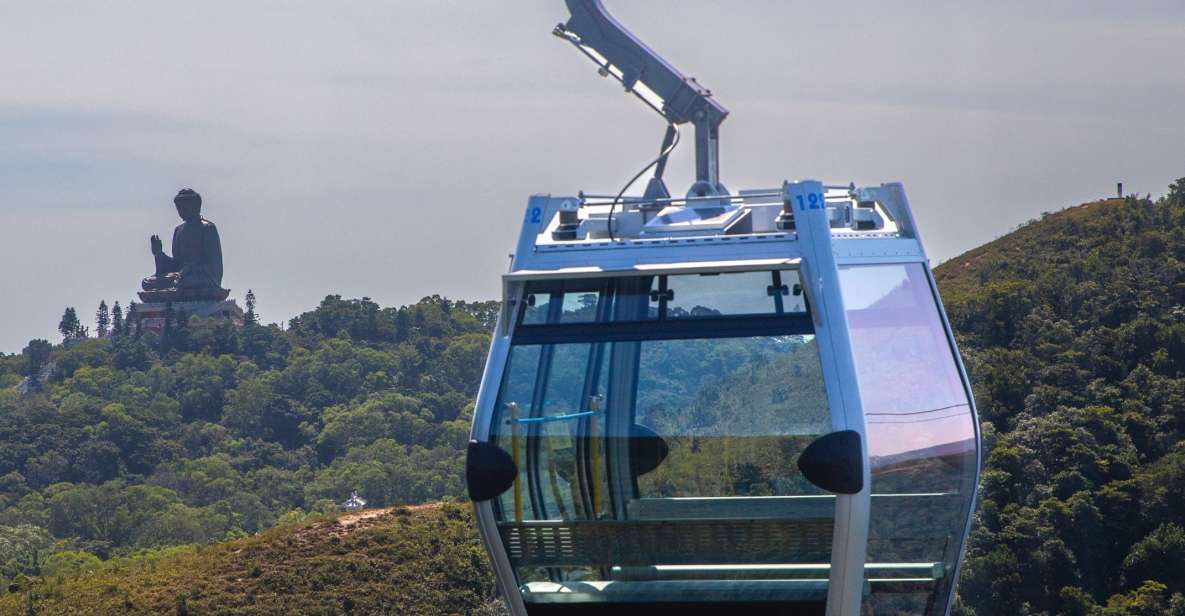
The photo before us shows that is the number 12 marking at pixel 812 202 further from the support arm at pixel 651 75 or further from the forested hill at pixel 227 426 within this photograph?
the forested hill at pixel 227 426

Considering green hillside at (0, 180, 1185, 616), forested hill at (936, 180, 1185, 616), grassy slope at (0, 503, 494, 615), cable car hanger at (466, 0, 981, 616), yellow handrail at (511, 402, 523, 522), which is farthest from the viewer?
grassy slope at (0, 503, 494, 615)

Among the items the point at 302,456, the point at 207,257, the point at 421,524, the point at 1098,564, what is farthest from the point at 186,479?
the point at 1098,564

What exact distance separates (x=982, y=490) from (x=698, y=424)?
24147 mm

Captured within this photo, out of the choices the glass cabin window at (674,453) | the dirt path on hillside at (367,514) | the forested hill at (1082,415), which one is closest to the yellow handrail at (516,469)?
the glass cabin window at (674,453)

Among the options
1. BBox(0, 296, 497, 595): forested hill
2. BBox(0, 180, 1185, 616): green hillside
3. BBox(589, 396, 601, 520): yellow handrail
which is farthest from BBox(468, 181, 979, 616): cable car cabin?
BBox(0, 296, 497, 595): forested hill

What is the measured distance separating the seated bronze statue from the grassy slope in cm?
10829

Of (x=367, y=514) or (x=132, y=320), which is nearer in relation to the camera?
(x=367, y=514)

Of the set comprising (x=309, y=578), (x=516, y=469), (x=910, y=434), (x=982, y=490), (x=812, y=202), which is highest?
(x=812, y=202)

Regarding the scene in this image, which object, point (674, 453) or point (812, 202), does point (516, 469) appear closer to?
point (674, 453)

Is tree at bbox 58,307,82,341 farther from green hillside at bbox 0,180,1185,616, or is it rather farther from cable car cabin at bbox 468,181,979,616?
cable car cabin at bbox 468,181,979,616

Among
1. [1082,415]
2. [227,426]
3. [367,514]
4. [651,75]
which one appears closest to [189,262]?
[227,426]

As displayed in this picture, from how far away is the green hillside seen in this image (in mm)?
28672

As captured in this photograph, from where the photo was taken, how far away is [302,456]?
105 metres

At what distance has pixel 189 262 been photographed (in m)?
143
